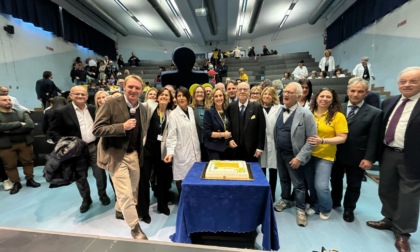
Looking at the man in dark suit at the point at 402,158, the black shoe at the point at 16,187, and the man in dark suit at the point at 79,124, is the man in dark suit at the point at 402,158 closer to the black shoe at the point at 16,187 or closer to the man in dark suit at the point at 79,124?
the man in dark suit at the point at 79,124

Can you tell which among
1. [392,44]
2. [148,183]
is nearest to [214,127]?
[148,183]

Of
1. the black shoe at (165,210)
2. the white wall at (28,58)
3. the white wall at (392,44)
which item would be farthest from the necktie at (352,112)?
the white wall at (28,58)

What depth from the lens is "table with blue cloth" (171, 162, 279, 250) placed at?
4.96 ft

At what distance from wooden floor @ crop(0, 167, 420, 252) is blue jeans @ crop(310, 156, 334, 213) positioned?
19cm

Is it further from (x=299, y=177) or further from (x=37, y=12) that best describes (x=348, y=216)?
(x=37, y=12)

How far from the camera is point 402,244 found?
1810 millimetres

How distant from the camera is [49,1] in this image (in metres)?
7.43

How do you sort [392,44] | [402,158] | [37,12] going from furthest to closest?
1. [37,12]
2. [392,44]
3. [402,158]

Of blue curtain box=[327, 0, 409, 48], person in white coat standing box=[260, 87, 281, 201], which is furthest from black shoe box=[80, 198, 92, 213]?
blue curtain box=[327, 0, 409, 48]

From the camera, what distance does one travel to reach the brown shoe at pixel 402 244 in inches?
70.8

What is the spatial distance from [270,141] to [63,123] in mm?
2411

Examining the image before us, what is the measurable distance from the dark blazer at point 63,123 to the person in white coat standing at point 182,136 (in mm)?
1136

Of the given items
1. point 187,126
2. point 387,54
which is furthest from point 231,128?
point 387,54

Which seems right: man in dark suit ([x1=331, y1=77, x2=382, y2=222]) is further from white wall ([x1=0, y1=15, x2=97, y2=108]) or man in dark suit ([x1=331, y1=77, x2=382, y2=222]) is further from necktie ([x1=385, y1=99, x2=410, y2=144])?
white wall ([x1=0, y1=15, x2=97, y2=108])
